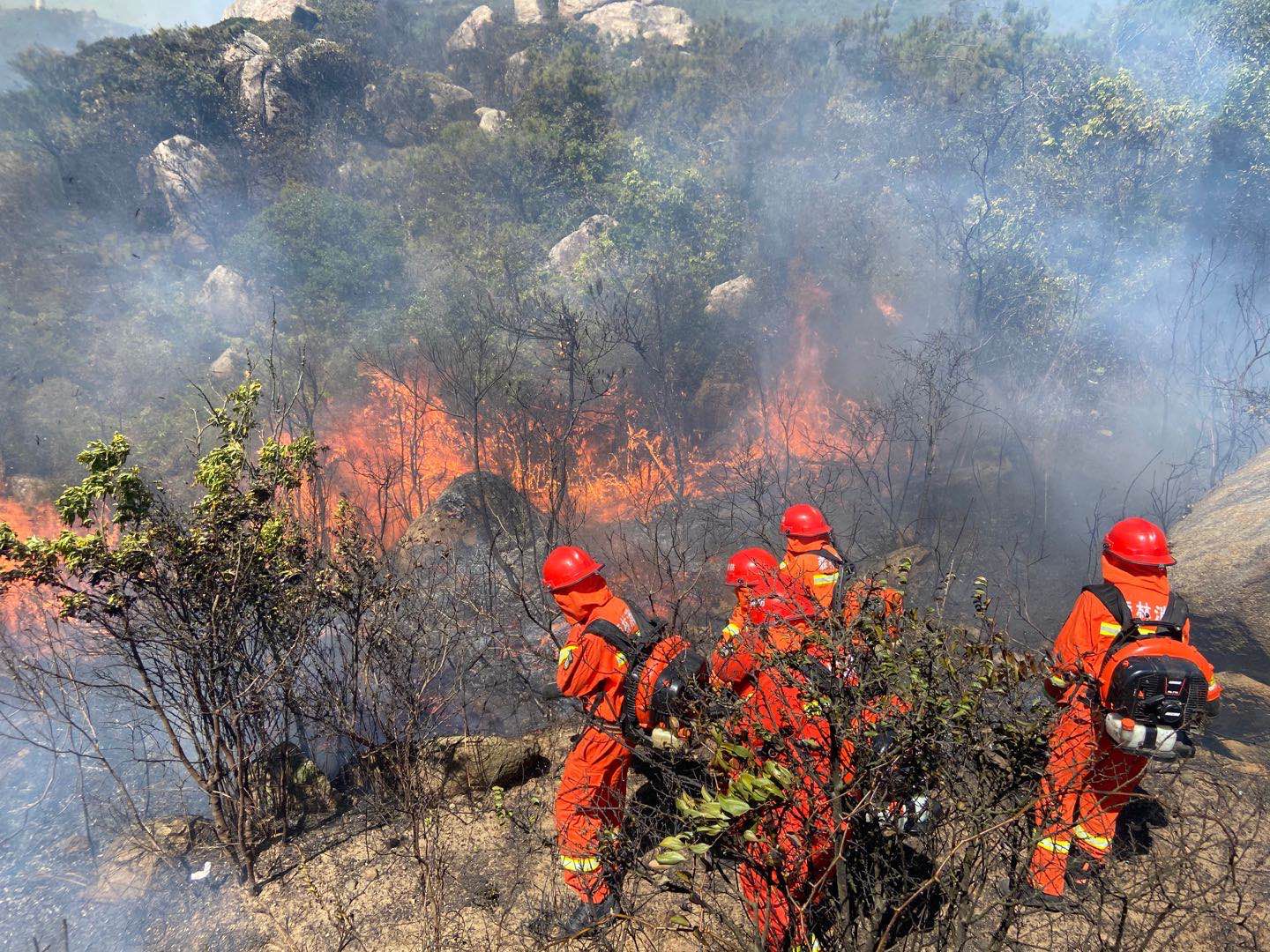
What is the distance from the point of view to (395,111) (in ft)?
95.8

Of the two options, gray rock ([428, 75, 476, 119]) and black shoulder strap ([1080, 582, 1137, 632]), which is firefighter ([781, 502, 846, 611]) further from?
gray rock ([428, 75, 476, 119])

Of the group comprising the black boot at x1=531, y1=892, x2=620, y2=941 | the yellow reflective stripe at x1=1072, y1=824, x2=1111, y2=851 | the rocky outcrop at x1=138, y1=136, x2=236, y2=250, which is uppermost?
the rocky outcrop at x1=138, y1=136, x2=236, y2=250

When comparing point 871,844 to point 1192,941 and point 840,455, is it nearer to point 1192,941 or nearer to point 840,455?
point 1192,941

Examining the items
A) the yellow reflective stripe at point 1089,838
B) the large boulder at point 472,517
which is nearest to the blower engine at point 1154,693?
the yellow reflective stripe at point 1089,838

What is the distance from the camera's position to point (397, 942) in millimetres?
4078

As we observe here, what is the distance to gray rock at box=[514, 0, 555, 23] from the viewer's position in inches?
1578

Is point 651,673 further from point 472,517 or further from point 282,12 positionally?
point 282,12

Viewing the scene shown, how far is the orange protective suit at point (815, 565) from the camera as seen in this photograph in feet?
14.6

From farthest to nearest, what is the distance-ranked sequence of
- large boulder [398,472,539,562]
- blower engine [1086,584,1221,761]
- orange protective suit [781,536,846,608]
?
large boulder [398,472,539,562] < orange protective suit [781,536,846,608] < blower engine [1086,584,1221,761]

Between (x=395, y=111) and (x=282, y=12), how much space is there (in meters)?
10.6


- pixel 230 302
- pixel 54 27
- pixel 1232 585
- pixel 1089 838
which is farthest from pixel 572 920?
pixel 54 27

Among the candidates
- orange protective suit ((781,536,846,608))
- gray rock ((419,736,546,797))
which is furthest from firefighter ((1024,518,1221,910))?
gray rock ((419,736,546,797))

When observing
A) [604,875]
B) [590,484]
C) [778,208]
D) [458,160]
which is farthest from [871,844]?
[458,160]

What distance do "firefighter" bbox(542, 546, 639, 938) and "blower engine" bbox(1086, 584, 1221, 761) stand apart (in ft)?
8.08
